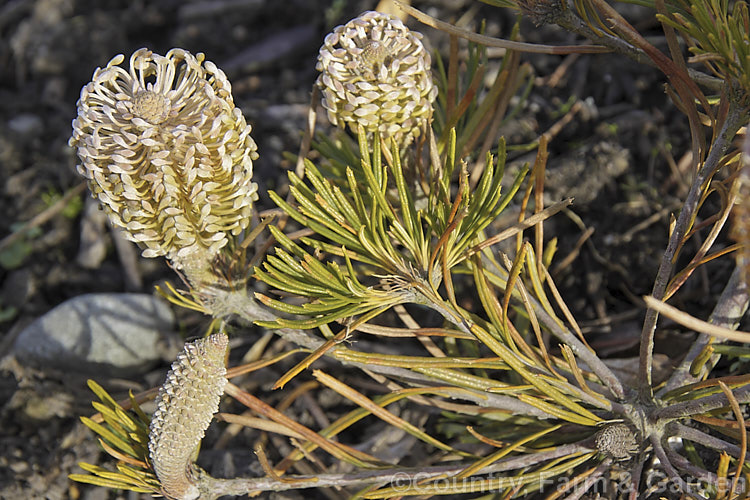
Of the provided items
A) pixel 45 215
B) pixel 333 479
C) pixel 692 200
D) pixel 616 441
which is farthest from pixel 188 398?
pixel 45 215

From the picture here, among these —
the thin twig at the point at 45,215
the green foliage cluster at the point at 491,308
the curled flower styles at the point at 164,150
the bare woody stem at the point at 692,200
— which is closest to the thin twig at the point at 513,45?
the green foliage cluster at the point at 491,308

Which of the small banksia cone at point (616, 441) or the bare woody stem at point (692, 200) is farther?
the small banksia cone at point (616, 441)

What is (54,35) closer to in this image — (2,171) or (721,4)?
(2,171)

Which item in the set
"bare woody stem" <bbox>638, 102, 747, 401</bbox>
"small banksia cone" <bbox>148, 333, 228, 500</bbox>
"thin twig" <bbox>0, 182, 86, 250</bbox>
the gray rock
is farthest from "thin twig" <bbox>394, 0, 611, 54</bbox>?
"thin twig" <bbox>0, 182, 86, 250</bbox>

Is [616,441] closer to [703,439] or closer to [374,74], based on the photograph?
[703,439]

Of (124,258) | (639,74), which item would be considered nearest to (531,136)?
(639,74)

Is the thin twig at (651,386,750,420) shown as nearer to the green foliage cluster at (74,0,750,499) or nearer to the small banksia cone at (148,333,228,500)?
the green foliage cluster at (74,0,750,499)

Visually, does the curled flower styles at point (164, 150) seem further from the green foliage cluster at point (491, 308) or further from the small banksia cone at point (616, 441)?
the small banksia cone at point (616, 441)
